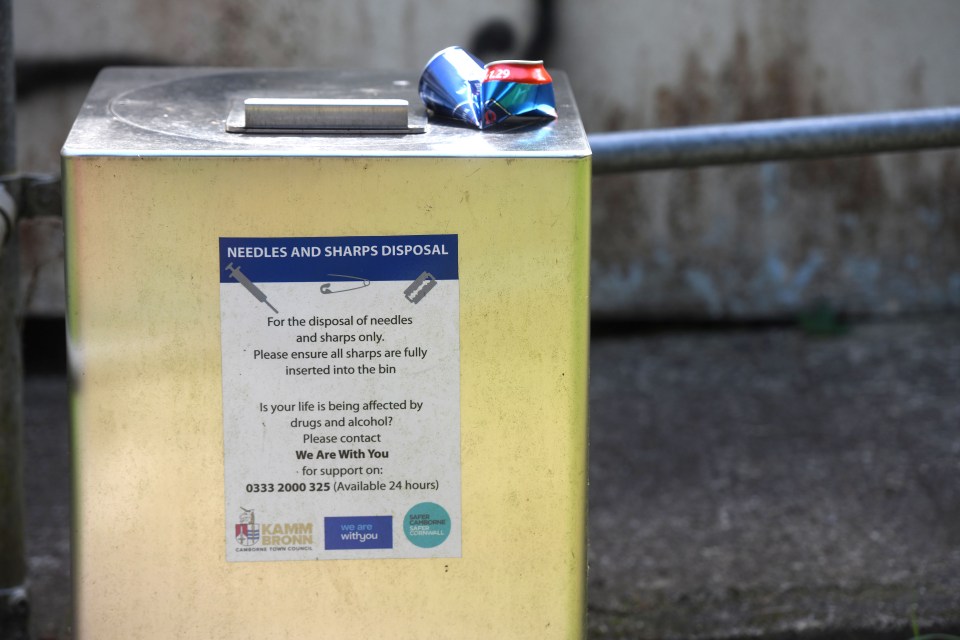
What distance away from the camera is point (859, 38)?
12.2ft

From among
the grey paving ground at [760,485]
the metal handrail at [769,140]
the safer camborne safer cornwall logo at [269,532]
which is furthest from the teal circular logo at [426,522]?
the grey paving ground at [760,485]

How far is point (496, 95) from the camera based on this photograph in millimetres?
1557

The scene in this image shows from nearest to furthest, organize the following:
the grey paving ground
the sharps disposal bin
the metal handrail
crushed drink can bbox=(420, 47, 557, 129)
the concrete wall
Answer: the sharps disposal bin < crushed drink can bbox=(420, 47, 557, 129) < the metal handrail < the grey paving ground < the concrete wall

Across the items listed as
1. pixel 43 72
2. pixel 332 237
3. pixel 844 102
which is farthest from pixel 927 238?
pixel 332 237

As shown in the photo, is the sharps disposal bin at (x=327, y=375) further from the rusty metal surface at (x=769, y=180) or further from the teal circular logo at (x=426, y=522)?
the rusty metal surface at (x=769, y=180)

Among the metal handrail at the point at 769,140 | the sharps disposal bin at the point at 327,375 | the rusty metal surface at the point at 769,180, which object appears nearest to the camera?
the sharps disposal bin at the point at 327,375

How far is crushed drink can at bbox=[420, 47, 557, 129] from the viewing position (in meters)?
1.56

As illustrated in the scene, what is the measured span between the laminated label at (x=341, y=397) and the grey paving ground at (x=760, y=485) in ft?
3.38

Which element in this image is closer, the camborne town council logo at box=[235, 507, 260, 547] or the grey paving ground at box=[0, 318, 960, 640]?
the camborne town council logo at box=[235, 507, 260, 547]

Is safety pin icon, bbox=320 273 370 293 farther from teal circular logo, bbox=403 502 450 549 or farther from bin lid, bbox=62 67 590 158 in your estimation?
teal circular logo, bbox=403 502 450 549

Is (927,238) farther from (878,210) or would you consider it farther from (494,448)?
(494,448)

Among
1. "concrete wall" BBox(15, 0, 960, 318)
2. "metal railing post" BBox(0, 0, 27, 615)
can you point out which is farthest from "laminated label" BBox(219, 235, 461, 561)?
"concrete wall" BBox(15, 0, 960, 318)

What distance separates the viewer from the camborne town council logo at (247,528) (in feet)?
4.78

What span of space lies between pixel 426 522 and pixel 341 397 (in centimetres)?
18
